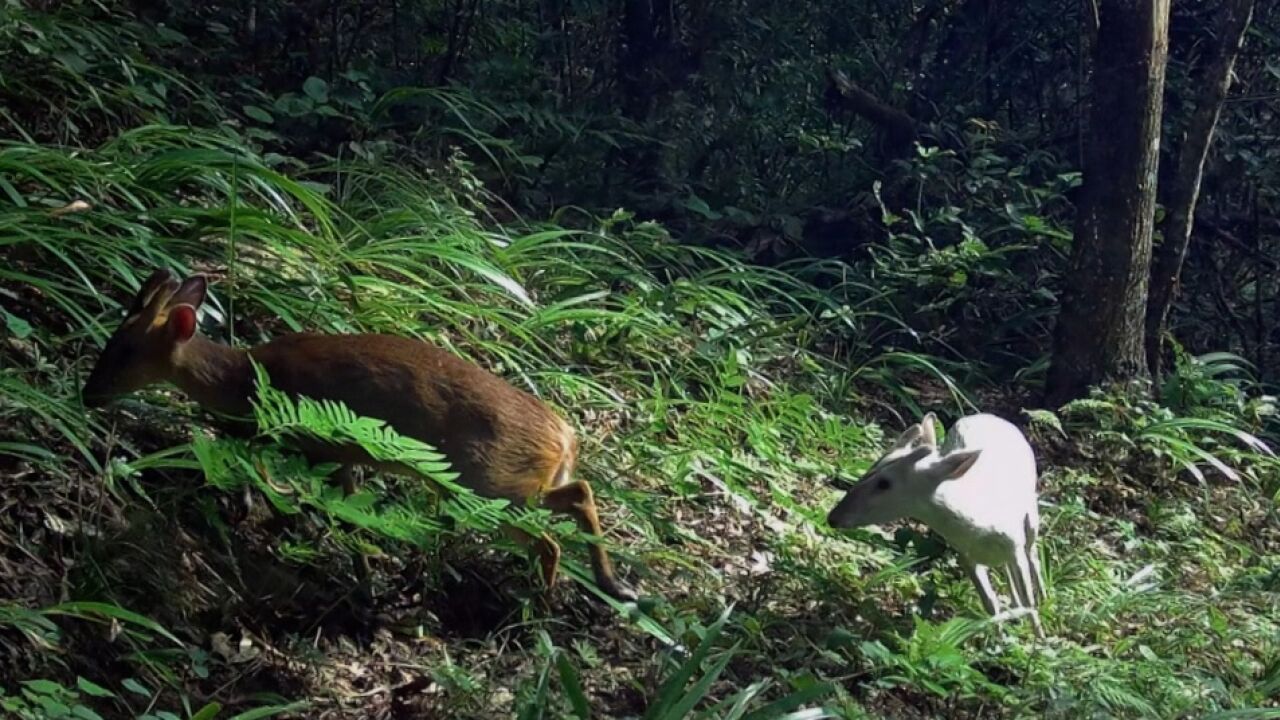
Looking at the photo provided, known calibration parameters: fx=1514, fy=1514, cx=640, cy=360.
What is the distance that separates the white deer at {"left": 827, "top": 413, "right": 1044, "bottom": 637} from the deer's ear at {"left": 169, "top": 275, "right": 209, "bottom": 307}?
84.3 inches

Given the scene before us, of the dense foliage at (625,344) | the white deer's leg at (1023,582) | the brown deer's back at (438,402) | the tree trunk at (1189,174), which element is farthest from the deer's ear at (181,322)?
the tree trunk at (1189,174)

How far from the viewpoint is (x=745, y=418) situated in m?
6.23

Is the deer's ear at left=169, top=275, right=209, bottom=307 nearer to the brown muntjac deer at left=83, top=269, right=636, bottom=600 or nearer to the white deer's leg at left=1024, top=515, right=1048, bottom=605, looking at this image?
the brown muntjac deer at left=83, top=269, right=636, bottom=600

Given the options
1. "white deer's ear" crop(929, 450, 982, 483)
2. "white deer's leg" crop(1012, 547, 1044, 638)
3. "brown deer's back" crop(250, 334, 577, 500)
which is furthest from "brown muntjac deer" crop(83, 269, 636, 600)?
"white deer's leg" crop(1012, 547, 1044, 638)

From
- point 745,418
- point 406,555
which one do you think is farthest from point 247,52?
point 406,555

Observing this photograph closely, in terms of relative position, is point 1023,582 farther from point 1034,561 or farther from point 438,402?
point 438,402

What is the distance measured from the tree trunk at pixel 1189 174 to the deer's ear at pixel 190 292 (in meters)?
5.01

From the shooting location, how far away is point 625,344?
6402 millimetres

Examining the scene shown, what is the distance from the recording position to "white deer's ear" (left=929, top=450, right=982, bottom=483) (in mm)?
4852

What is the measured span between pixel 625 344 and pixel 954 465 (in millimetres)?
1911

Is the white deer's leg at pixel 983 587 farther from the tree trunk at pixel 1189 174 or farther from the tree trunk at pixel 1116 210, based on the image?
the tree trunk at pixel 1189 174

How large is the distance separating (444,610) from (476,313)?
59.3 inches

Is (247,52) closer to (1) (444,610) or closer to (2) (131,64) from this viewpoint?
(2) (131,64)

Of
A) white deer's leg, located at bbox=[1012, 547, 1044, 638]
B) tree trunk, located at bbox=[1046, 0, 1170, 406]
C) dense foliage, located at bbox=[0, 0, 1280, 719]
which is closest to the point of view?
dense foliage, located at bbox=[0, 0, 1280, 719]
